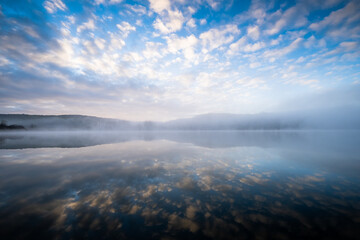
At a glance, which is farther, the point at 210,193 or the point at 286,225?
the point at 210,193

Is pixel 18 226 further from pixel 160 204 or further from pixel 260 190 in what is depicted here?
pixel 260 190

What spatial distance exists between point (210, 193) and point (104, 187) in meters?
5.72

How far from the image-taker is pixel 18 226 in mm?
4555

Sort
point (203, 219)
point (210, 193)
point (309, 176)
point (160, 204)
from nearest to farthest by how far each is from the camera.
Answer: point (203, 219) < point (160, 204) < point (210, 193) < point (309, 176)

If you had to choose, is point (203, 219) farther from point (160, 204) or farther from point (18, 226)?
point (18, 226)

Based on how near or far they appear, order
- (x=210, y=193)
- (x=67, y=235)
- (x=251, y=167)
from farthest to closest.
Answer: (x=251, y=167) < (x=210, y=193) < (x=67, y=235)

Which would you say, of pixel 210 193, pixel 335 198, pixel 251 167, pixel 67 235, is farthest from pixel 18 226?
pixel 251 167

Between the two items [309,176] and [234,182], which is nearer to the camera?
[234,182]

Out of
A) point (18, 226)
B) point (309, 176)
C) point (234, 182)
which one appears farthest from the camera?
point (309, 176)

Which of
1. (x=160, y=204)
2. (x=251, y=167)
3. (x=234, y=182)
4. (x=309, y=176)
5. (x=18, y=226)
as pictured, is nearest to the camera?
(x=18, y=226)

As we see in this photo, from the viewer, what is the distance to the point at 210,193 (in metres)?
7.09

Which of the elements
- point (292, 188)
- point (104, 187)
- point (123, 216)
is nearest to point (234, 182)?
point (292, 188)

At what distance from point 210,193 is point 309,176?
7.47 metres

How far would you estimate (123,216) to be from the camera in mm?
5133
